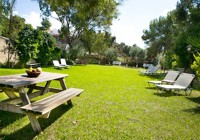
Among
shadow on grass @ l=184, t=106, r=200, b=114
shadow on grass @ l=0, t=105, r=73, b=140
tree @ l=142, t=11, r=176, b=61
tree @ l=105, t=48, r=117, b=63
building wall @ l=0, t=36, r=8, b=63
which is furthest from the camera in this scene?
tree @ l=142, t=11, r=176, b=61

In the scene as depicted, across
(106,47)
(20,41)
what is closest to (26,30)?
(20,41)

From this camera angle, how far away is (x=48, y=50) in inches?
723

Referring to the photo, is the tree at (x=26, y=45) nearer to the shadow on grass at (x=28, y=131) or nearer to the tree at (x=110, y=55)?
the shadow on grass at (x=28, y=131)

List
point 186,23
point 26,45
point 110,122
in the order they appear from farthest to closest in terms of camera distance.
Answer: point 186,23 < point 26,45 < point 110,122

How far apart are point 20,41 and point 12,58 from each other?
174cm

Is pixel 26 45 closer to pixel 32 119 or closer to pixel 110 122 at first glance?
pixel 110 122

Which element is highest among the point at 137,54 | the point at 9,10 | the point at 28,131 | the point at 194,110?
the point at 9,10

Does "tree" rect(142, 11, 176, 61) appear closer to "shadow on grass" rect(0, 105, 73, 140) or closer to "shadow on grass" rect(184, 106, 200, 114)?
"shadow on grass" rect(184, 106, 200, 114)

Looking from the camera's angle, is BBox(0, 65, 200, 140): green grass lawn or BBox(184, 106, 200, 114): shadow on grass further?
BBox(184, 106, 200, 114): shadow on grass

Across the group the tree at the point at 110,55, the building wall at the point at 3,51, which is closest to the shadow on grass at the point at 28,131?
the building wall at the point at 3,51

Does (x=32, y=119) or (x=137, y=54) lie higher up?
(x=137, y=54)

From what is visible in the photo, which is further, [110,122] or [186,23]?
[186,23]

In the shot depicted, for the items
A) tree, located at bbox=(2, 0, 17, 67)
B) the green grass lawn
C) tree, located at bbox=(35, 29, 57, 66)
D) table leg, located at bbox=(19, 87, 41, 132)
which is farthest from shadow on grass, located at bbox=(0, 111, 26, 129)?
tree, located at bbox=(35, 29, 57, 66)

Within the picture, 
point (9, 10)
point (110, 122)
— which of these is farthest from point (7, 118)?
point (9, 10)
